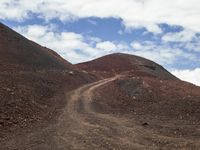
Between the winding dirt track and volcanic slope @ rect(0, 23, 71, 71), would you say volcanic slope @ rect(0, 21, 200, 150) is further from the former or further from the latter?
volcanic slope @ rect(0, 23, 71, 71)

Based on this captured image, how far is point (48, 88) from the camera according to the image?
3675cm

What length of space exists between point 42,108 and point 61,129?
7090 millimetres

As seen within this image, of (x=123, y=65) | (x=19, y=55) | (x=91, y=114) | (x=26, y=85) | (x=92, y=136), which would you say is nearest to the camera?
(x=92, y=136)

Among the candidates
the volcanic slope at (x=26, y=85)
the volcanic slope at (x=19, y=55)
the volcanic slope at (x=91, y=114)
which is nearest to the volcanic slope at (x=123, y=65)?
the volcanic slope at (x=19, y=55)

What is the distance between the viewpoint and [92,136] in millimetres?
20031

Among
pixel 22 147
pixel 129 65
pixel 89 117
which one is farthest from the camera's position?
pixel 129 65

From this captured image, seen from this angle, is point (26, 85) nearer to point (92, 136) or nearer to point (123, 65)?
point (92, 136)

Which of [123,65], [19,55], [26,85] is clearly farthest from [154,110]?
[123,65]

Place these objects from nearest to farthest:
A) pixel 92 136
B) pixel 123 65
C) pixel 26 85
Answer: pixel 92 136 → pixel 26 85 → pixel 123 65

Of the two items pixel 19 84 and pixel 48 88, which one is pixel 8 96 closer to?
pixel 19 84

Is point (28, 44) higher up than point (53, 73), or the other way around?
point (28, 44)

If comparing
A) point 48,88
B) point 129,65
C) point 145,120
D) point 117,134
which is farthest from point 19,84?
point 129,65

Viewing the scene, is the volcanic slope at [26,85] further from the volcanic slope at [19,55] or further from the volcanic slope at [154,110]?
the volcanic slope at [154,110]

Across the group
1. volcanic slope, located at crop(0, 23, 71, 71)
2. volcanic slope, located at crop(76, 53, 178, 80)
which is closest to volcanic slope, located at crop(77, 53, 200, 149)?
volcanic slope, located at crop(0, 23, 71, 71)
